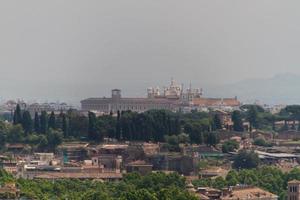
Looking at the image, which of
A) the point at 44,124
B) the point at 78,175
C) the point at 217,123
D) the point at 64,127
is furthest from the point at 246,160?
the point at 217,123

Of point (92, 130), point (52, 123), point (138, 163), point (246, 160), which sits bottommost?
point (138, 163)

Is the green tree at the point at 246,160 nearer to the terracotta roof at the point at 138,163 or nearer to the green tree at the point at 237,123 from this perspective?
the terracotta roof at the point at 138,163

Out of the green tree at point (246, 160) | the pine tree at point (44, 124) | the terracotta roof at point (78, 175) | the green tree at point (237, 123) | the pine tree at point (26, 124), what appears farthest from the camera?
the green tree at point (237, 123)

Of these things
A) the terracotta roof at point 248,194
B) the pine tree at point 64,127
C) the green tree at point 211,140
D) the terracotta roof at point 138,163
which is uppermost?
the pine tree at point 64,127

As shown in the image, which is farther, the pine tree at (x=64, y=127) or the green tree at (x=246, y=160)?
the pine tree at (x=64, y=127)

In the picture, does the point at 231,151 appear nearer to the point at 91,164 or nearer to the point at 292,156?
the point at 292,156

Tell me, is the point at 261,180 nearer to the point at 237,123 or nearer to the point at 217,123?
the point at 217,123

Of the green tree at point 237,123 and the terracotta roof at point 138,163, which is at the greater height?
the green tree at point 237,123

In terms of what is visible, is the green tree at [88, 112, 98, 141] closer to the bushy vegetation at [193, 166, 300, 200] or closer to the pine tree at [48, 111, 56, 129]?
the pine tree at [48, 111, 56, 129]

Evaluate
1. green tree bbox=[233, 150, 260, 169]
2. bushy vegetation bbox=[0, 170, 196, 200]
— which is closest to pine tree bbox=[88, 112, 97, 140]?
green tree bbox=[233, 150, 260, 169]

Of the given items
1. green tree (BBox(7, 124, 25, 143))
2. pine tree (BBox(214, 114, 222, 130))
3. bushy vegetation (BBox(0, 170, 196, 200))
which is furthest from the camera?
pine tree (BBox(214, 114, 222, 130))

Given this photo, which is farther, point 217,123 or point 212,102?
point 212,102

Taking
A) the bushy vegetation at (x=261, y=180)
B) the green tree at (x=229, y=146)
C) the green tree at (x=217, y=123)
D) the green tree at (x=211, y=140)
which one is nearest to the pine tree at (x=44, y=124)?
the green tree at (x=211, y=140)

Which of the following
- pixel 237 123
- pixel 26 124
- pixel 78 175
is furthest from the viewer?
pixel 237 123
